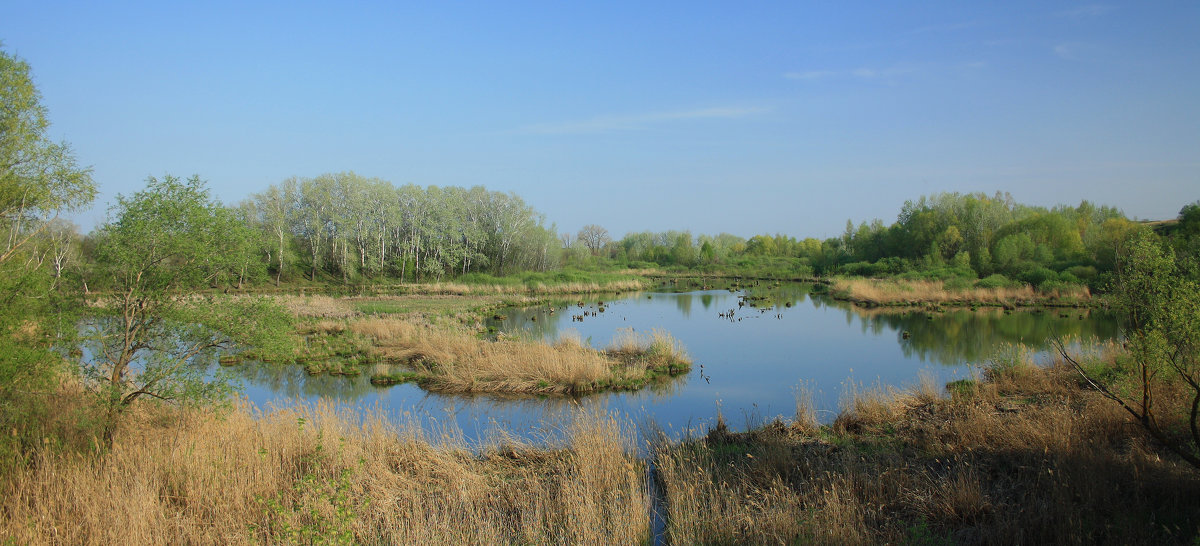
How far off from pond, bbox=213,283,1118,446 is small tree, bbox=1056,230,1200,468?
4.39 metres

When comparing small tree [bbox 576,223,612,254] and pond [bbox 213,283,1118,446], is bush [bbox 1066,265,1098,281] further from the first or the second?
small tree [bbox 576,223,612,254]

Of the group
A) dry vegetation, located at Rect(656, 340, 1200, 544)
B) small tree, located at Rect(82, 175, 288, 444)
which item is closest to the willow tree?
small tree, located at Rect(82, 175, 288, 444)

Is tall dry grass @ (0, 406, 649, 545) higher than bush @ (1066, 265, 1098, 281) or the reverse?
the reverse

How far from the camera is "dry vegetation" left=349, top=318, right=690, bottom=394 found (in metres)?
14.7

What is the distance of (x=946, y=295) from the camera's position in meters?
36.4

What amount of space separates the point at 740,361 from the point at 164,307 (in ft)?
48.2

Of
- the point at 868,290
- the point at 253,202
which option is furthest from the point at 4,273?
the point at 253,202

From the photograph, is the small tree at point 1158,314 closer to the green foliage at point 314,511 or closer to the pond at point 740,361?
the pond at point 740,361

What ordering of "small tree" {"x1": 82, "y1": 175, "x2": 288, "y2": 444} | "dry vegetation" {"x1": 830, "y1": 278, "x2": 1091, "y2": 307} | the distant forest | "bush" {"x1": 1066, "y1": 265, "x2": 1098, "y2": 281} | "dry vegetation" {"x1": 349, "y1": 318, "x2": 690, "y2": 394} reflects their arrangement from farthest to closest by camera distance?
the distant forest → "bush" {"x1": 1066, "y1": 265, "x2": 1098, "y2": 281} → "dry vegetation" {"x1": 830, "y1": 278, "x2": 1091, "y2": 307} → "dry vegetation" {"x1": 349, "y1": 318, "x2": 690, "y2": 394} → "small tree" {"x1": 82, "y1": 175, "x2": 288, "y2": 444}

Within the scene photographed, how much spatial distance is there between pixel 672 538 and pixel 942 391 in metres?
8.70

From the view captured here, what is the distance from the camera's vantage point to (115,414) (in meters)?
7.74

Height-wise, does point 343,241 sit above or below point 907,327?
above

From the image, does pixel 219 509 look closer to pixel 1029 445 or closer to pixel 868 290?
pixel 1029 445

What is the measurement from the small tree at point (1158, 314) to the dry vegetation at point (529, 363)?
1002 cm
